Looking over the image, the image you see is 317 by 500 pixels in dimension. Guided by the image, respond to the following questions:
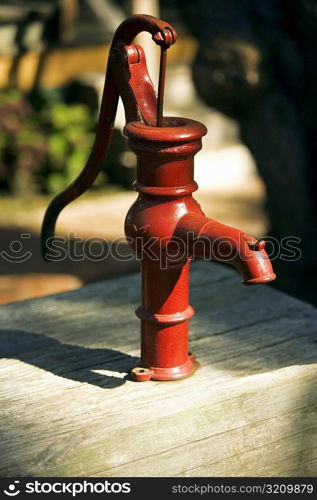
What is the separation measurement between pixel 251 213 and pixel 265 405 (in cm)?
420

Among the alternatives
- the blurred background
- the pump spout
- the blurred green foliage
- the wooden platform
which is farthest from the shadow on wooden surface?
the blurred green foliage

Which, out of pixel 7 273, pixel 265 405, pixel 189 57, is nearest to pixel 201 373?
pixel 265 405

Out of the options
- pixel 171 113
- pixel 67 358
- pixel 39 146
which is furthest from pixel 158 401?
pixel 171 113

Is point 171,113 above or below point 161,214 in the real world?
below

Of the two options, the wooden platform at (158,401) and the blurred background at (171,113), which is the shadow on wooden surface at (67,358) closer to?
the wooden platform at (158,401)

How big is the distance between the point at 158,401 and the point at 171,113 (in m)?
5.19

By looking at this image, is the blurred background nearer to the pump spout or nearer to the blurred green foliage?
the blurred green foliage

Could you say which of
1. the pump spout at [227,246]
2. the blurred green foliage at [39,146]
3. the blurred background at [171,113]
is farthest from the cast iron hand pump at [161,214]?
the blurred green foliage at [39,146]

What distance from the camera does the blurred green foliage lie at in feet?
19.8

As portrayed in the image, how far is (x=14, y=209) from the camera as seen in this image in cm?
582

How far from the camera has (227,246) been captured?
151 cm

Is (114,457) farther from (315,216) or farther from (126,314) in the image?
(315,216)

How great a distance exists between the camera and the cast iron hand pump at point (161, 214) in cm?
151

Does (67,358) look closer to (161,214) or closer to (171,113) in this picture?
(161,214)
